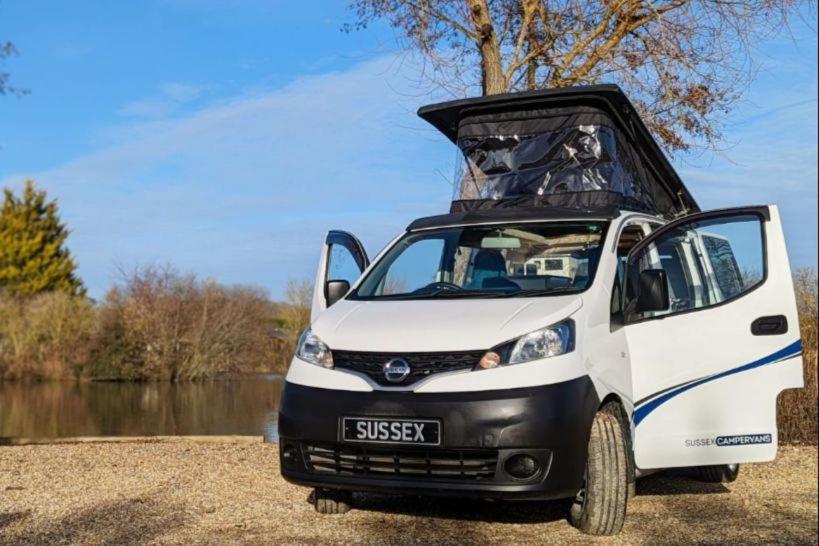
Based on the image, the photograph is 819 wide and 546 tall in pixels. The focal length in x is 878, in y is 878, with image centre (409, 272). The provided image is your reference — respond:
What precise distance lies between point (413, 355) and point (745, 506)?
125 inches

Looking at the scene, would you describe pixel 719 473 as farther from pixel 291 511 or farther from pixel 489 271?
pixel 291 511

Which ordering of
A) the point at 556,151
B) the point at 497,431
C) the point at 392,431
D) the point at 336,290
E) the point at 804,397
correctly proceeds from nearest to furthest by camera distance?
the point at 497,431 → the point at 392,431 → the point at 336,290 → the point at 556,151 → the point at 804,397

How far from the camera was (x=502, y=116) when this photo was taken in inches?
296

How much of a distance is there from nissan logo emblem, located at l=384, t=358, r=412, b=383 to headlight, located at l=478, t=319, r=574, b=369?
427 mm

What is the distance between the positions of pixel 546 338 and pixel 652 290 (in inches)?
38.7

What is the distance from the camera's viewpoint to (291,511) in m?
6.20

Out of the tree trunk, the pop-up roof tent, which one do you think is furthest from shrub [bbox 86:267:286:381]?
the pop-up roof tent

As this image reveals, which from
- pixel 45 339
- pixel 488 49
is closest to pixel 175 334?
pixel 45 339

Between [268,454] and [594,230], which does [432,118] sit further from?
[268,454]

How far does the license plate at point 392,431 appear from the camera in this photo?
4.91 metres

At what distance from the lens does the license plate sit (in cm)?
491

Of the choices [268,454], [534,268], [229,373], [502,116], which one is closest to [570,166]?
[502,116]

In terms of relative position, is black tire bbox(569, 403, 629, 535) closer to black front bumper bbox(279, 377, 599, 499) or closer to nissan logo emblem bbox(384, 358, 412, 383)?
black front bumper bbox(279, 377, 599, 499)

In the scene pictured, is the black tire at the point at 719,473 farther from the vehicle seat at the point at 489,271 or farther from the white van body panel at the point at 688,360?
the vehicle seat at the point at 489,271
